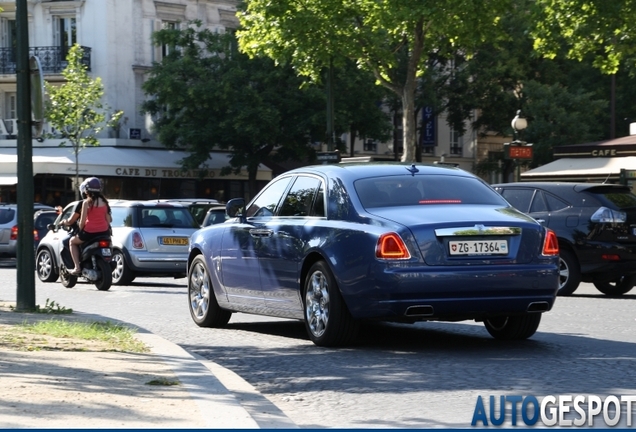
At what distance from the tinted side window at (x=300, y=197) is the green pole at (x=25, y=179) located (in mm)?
3941

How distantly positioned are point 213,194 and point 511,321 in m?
50.6

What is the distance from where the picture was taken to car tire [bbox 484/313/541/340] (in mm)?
11953

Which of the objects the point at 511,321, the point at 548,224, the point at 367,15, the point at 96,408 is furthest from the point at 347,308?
the point at 367,15

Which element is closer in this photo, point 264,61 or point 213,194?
point 264,61

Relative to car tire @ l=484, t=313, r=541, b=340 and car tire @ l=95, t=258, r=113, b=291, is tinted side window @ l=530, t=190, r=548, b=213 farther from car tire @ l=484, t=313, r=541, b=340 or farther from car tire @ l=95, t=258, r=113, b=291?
car tire @ l=484, t=313, r=541, b=340

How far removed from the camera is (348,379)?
954 centimetres

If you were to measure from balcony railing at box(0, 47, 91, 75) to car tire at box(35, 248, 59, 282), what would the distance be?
1239 inches

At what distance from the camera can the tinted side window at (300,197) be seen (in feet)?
40.4

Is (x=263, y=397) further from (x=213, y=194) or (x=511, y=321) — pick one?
(x=213, y=194)

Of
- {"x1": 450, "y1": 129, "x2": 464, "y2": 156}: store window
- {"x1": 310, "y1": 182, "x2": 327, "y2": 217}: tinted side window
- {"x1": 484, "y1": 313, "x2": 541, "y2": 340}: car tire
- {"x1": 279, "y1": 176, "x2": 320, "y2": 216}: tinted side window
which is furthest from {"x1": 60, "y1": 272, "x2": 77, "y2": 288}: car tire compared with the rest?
{"x1": 450, "y1": 129, "x2": 464, "y2": 156}: store window

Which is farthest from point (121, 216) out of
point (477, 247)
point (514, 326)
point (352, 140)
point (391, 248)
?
point (352, 140)

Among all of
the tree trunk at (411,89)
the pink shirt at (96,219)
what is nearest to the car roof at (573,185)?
the pink shirt at (96,219)

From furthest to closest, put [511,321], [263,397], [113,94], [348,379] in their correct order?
[113,94], [511,321], [348,379], [263,397]

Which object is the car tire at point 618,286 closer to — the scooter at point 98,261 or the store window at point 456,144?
the scooter at point 98,261
